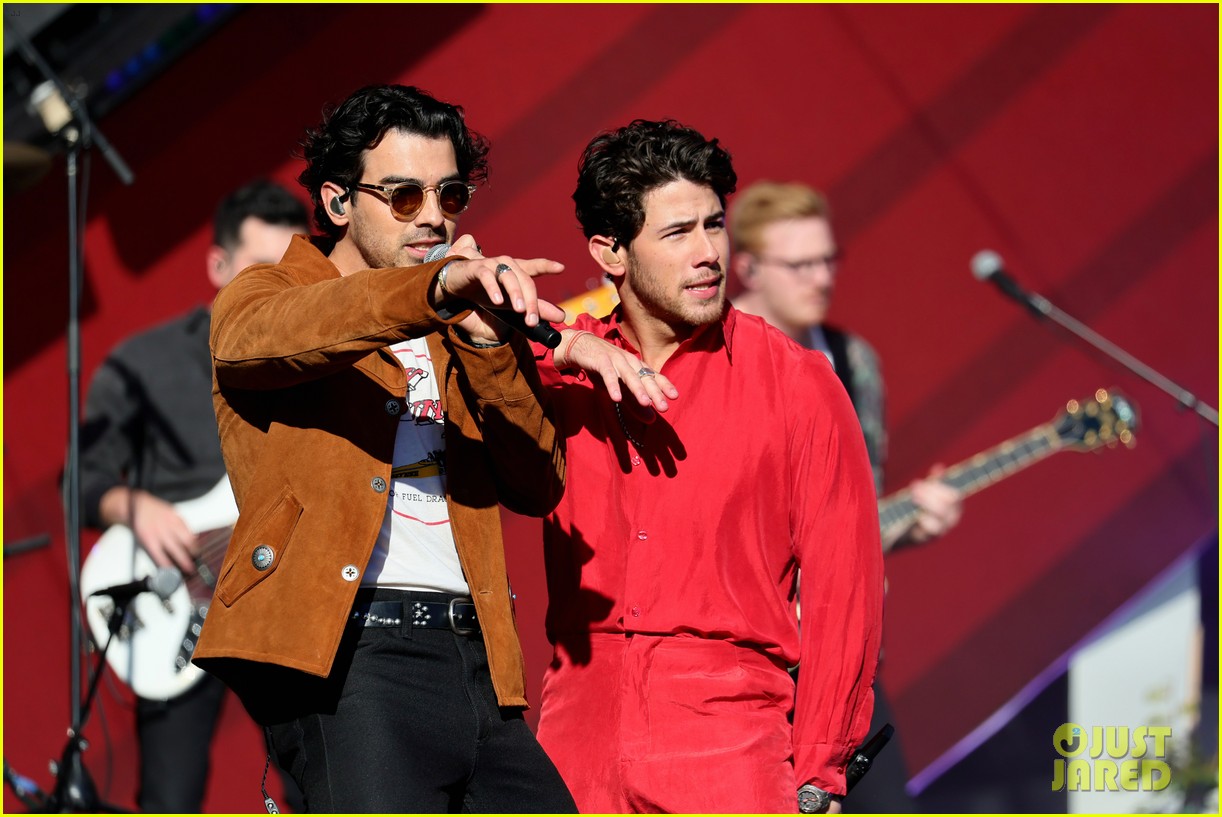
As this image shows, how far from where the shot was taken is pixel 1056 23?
6648 millimetres

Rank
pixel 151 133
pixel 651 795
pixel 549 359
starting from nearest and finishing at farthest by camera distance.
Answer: pixel 651 795 → pixel 549 359 → pixel 151 133

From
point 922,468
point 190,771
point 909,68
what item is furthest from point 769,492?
point 909,68

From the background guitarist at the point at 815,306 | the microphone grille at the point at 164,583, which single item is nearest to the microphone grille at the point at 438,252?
the microphone grille at the point at 164,583

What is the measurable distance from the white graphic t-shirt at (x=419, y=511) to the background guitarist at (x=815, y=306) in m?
2.43

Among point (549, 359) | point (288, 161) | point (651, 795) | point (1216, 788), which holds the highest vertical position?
point (288, 161)

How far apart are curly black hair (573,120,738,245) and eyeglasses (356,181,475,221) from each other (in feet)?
2.24

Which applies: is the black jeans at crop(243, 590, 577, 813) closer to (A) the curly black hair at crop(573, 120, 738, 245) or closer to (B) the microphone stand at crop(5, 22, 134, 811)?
(A) the curly black hair at crop(573, 120, 738, 245)

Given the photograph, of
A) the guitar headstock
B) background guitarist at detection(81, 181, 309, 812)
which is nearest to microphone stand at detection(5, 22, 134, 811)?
background guitarist at detection(81, 181, 309, 812)

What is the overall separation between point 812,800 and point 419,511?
107 cm

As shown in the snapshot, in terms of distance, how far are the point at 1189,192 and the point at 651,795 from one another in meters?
4.73

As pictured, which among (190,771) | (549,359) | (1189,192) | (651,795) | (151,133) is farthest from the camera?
(1189,192)

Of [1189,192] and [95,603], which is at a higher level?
[1189,192]

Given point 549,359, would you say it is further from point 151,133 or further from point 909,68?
point 909,68

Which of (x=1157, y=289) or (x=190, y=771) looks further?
(x=1157, y=289)
